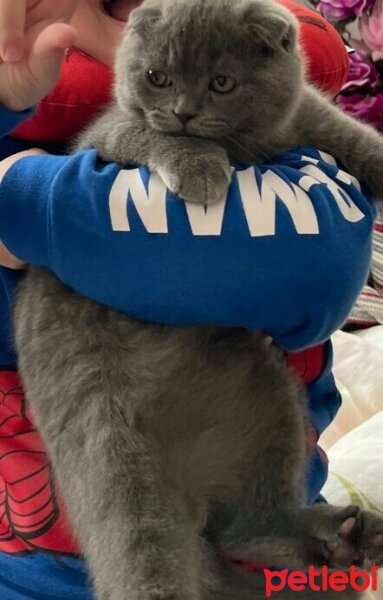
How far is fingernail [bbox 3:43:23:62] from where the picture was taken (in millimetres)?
697

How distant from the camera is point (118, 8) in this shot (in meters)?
1.15

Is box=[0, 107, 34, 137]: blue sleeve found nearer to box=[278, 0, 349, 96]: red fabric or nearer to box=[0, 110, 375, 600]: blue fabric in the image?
box=[0, 110, 375, 600]: blue fabric

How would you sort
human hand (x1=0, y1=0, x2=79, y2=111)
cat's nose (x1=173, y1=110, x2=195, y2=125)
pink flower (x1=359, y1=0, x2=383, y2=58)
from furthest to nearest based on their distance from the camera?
1. pink flower (x1=359, y1=0, x2=383, y2=58)
2. cat's nose (x1=173, y1=110, x2=195, y2=125)
3. human hand (x1=0, y1=0, x2=79, y2=111)

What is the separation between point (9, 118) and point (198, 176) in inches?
8.6

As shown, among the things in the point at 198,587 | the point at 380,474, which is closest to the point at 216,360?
the point at 198,587

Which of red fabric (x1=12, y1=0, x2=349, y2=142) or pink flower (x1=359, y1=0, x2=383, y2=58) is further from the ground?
red fabric (x1=12, y1=0, x2=349, y2=142)

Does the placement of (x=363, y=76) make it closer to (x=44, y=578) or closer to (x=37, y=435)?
(x=37, y=435)

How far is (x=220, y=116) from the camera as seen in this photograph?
93 cm

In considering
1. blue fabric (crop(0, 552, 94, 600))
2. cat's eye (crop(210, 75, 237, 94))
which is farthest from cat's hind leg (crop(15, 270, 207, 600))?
cat's eye (crop(210, 75, 237, 94))

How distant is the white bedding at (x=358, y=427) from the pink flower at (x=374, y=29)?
2.53ft

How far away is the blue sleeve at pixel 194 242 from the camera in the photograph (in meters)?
0.80

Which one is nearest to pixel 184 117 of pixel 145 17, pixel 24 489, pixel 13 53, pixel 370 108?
pixel 145 17

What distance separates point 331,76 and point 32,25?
65cm

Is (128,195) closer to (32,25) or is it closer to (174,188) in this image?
(174,188)
